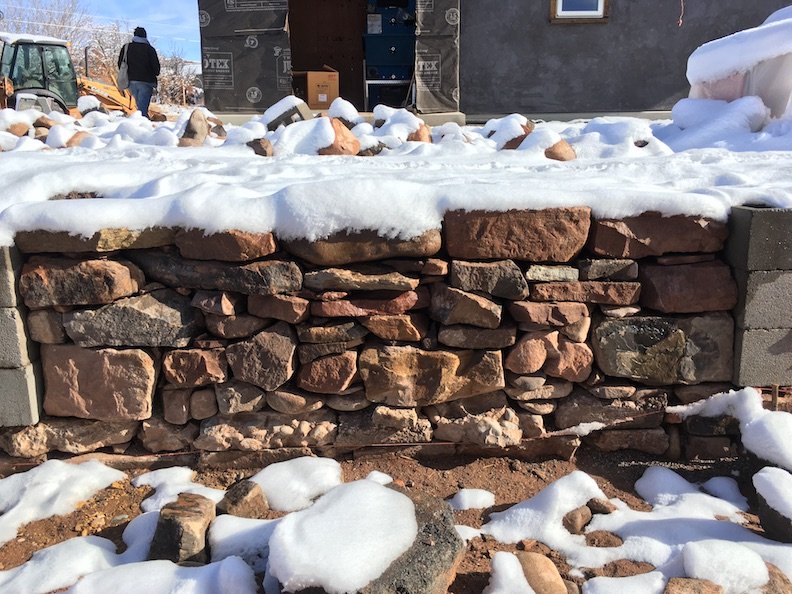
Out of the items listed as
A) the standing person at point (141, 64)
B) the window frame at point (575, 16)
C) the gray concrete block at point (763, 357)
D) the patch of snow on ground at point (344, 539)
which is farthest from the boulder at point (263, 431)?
the standing person at point (141, 64)

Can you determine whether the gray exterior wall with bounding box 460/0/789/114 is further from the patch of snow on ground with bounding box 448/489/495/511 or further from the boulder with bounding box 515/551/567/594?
the boulder with bounding box 515/551/567/594

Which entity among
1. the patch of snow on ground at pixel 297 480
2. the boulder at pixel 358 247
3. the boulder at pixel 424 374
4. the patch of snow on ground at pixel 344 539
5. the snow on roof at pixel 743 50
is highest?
the snow on roof at pixel 743 50

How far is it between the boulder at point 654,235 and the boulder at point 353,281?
2.65ft

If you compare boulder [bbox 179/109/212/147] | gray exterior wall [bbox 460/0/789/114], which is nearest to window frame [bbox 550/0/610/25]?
gray exterior wall [bbox 460/0/789/114]

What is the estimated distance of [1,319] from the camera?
8.26 feet

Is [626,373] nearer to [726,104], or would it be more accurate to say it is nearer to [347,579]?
[347,579]

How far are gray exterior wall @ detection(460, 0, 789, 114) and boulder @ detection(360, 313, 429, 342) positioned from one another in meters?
6.96

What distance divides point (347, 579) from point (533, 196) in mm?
1617

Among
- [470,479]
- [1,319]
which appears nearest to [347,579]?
[470,479]

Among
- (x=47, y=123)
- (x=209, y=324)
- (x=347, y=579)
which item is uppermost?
(x=47, y=123)

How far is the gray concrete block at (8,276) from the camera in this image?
2471mm

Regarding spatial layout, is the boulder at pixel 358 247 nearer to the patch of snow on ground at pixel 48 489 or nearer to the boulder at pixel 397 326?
the boulder at pixel 397 326

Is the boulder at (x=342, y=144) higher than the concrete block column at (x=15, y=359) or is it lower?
higher

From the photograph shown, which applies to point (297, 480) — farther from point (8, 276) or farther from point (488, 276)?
point (8, 276)
